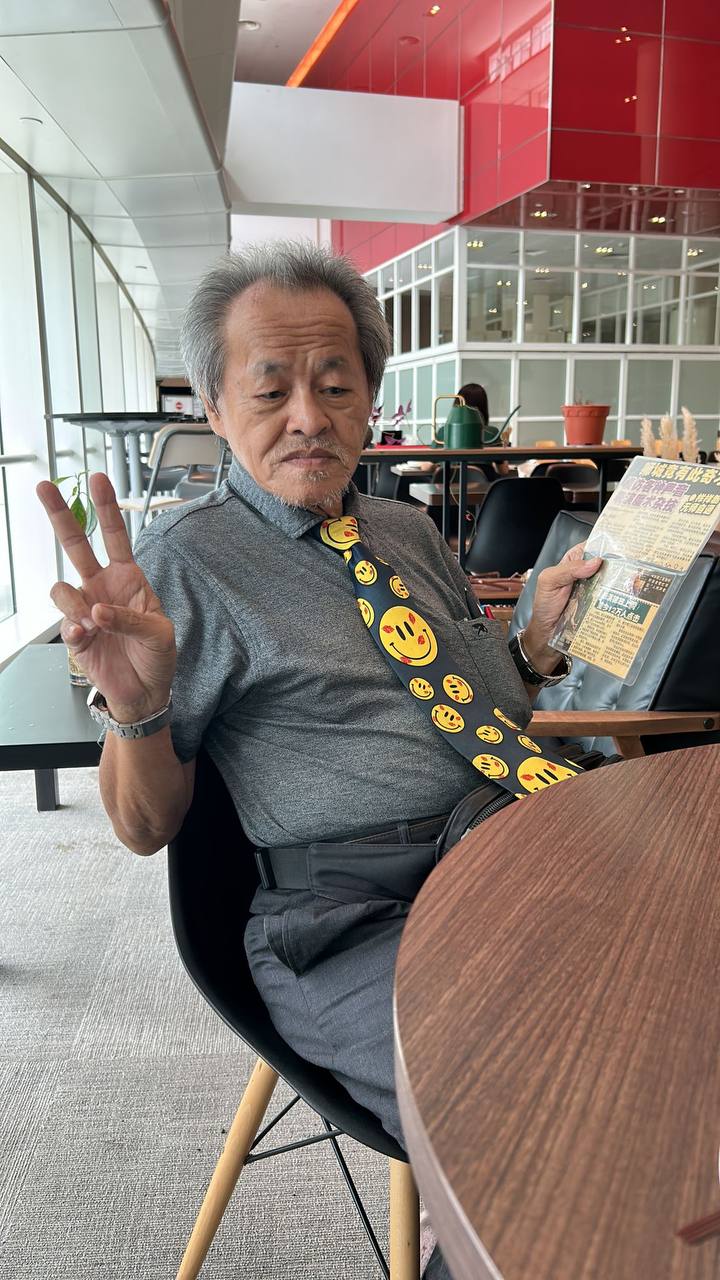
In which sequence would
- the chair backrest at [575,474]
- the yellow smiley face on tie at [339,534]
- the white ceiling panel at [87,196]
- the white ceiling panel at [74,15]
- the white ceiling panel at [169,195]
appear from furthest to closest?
1. the white ceiling panel at [169,195]
2. the white ceiling panel at [87,196]
3. the chair backrest at [575,474]
4. the white ceiling panel at [74,15]
5. the yellow smiley face on tie at [339,534]

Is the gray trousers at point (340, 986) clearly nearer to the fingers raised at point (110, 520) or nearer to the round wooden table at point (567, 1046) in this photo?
the round wooden table at point (567, 1046)

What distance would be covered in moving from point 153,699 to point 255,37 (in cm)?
1474

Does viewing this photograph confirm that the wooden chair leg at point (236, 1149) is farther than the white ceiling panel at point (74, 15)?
No

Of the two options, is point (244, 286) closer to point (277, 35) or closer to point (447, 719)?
point (447, 719)

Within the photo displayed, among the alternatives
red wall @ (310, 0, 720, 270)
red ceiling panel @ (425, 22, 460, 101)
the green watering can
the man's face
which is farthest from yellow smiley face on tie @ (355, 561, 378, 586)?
red ceiling panel @ (425, 22, 460, 101)

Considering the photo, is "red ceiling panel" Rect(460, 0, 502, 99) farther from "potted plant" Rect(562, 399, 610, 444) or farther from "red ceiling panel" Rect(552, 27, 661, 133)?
"potted plant" Rect(562, 399, 610, 444)

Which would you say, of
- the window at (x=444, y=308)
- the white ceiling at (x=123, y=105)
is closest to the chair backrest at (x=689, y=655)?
the white ceiling at (x=123, y=105)

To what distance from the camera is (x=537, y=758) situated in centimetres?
114

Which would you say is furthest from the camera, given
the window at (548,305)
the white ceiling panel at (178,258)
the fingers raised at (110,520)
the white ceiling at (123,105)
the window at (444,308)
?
the window at (444,308)

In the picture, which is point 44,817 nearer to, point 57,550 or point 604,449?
point 604,449

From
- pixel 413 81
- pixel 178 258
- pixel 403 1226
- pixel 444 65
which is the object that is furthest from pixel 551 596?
pixel 413 81

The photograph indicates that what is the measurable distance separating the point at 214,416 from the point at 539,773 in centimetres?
72

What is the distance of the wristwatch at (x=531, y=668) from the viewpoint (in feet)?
4.64

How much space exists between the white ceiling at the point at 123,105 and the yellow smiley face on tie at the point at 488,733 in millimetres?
714
